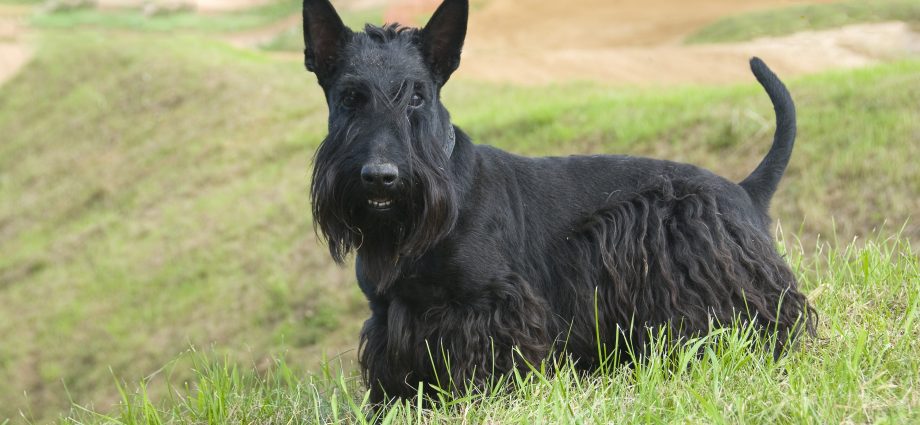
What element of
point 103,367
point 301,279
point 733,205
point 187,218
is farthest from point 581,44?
point 733,205

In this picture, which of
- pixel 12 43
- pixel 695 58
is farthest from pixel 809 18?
pixel 12 43

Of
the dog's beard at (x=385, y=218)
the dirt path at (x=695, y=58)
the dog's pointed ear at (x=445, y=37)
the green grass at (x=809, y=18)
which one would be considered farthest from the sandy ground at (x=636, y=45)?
the dog's beard at (x=385, y=218)

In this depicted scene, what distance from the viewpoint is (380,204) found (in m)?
3.43

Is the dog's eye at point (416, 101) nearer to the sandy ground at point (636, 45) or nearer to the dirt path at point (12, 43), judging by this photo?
the sandy ground at point (636, 45)

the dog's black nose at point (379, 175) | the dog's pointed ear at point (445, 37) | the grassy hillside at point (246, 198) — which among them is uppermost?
the dog's pointed ear at point (445, 37)

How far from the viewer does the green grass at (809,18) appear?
12789 millimetres

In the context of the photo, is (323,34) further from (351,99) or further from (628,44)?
(628,44)

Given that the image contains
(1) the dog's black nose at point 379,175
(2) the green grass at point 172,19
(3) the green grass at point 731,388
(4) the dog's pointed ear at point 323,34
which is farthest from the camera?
(2) the green grass at point 172,19

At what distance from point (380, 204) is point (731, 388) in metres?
1.34

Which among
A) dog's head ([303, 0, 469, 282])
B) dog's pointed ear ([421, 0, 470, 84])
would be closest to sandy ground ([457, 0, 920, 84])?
dog's pointed ear ([421, 0, 470, 84])

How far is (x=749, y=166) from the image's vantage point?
9039 millimetres

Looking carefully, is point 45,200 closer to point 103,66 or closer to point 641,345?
point 103,66

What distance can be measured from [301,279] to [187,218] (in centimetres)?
408

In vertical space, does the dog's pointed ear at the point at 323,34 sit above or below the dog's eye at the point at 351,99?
above
